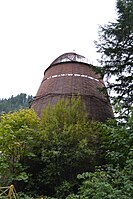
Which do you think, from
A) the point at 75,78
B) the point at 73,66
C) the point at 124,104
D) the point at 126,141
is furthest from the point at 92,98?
the point at 126,141

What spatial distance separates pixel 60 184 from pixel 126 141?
3.32 meters

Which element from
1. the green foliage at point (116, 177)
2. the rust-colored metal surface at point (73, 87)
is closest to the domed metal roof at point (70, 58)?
the rust-colored metal surface at point (73, 87)

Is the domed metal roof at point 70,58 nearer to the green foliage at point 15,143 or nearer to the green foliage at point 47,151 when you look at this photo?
the green foliage at point 47,151

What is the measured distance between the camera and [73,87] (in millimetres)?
13641

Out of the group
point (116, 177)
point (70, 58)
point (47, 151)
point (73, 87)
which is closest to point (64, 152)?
point (47, 151)

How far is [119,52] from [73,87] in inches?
154

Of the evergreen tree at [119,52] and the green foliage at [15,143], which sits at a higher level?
the evergreen tree at [119,52]

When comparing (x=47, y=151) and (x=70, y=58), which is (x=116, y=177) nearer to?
(x=47, y=151)

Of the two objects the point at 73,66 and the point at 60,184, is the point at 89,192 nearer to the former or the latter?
the point at 60,184

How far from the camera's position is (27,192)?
9484 millimetres

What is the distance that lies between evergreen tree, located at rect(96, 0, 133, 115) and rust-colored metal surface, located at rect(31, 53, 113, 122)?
1.56m

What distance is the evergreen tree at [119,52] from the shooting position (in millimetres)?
10062

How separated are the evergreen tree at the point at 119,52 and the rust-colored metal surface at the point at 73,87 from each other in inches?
61.4

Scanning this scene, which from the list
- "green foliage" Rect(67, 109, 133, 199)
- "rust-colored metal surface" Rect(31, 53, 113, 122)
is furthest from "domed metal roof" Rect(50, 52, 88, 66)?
"green foliage" Rect(67, 109, 133, 199)
